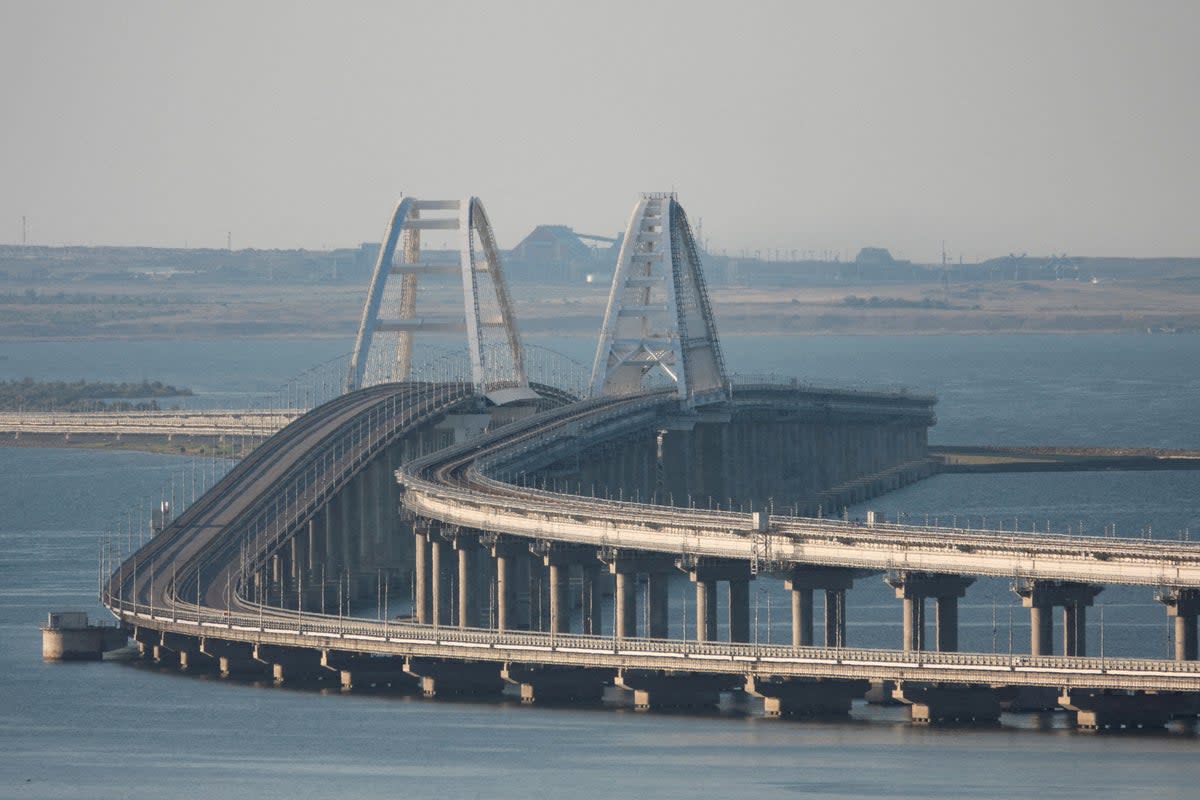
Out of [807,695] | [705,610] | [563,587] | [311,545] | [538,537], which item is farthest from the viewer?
[311,545]

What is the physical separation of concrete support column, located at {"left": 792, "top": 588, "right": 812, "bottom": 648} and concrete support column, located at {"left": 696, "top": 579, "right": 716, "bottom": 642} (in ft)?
17.9

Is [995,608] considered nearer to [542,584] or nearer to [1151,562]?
[542,584]

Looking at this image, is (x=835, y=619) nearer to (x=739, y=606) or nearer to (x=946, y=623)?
(x=946, y=623)

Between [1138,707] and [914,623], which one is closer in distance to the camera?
[1138,707]

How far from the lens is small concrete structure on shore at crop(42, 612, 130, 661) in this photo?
458 ft

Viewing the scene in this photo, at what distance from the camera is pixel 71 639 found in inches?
5507

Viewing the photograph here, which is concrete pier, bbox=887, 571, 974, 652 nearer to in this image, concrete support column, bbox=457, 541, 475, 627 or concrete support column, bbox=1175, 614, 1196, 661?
concrete support column, bbox=1175, 614, 1196, 661

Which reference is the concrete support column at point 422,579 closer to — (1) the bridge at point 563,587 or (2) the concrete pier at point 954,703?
(1) the bridge at point 563,587

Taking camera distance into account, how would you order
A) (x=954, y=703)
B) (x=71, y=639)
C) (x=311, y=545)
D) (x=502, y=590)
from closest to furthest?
(x=954, y=703) < (x=502, y=590) < (x=71, y=639) < (x=311, y=545)

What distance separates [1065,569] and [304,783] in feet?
98.7

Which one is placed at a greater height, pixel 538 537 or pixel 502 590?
pixel 538 537

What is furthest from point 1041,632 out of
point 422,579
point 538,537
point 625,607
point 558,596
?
point 422,579

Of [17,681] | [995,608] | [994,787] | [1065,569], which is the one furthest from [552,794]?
[995,608]

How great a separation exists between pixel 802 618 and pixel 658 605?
37.3ft
